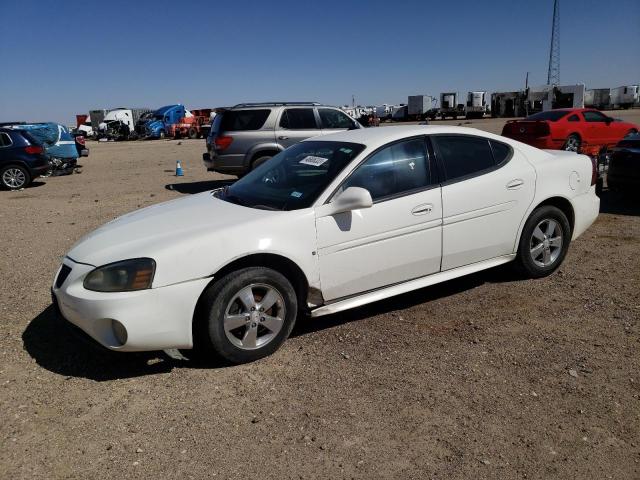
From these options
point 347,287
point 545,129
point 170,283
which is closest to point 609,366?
point 347,287

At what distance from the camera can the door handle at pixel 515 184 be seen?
4629 mm

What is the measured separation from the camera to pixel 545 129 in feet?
47.1

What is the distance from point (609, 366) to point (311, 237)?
2.20 meters

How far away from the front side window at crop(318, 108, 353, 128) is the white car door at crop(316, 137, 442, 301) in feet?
24.0

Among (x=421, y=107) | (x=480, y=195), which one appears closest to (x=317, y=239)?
(x=480, y=195)

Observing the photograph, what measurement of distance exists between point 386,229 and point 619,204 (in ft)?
22.1

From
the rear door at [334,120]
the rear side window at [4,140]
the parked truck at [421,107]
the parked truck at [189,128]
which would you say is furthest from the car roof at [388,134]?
the parked truck at [421,107]

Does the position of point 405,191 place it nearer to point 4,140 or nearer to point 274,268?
point 274,268

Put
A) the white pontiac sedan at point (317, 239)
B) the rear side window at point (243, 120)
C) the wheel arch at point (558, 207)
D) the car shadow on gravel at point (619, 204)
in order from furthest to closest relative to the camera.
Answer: the rear side window at point (243, 120), the car shadow on gravel at point (619, 204), the wheel arch at point (558, 207), the white pontiac sedan at point (317, 239)

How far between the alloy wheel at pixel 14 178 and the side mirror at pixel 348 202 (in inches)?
516

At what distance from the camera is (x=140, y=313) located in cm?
327

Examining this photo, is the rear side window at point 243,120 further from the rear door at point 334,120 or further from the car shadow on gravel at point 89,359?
the car shadow on gravel at point 89,359

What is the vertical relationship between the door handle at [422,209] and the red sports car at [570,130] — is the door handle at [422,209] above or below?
above

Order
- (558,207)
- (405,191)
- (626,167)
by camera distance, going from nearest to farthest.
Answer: (405,191) < (558,207) < (626,167)
